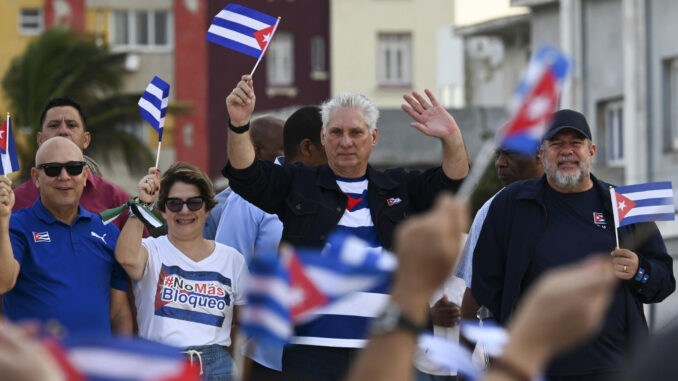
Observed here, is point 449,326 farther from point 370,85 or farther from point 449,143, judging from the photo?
point 370,85

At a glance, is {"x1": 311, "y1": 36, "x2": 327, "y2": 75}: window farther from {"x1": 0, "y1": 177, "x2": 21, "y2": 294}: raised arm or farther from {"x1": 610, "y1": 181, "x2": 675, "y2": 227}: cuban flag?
{"x1": 0, "y1": 177, "x2": 21, "y2": 294}: raised arm

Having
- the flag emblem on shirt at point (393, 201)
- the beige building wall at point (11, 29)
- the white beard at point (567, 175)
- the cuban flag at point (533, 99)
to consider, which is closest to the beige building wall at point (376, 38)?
the beige building wall at point (11, 29)

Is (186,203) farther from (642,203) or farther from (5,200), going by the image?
(642,203)

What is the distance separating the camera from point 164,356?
2625 mm

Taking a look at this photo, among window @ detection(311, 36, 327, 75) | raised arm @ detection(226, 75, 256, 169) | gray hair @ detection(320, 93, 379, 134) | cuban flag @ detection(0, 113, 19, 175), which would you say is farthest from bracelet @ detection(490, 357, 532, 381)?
window @ detection(311, 36, 327, 75)

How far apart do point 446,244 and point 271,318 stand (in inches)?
15.9

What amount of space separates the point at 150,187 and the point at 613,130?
84.7ft

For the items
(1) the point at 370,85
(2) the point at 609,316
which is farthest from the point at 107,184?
(1) the point at 370,85

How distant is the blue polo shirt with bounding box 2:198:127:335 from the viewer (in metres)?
6.41

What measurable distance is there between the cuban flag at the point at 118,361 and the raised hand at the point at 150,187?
412cm

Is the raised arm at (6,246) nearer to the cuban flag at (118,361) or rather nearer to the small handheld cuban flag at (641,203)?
the small handheld cuban flag at (641,203)

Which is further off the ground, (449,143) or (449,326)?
(449,143)

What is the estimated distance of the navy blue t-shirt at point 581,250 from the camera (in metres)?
6.49

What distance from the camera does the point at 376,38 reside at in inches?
1805
